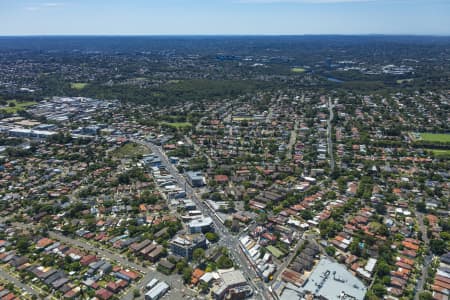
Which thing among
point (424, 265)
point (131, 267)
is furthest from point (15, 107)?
point (424, 265)

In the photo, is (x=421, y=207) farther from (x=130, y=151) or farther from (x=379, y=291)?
(x=130, y=151)

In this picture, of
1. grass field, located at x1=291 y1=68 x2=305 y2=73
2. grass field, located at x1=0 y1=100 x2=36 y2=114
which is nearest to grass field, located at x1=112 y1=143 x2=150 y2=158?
grass field, located at x1=0 y1=100 x2=36 y2=114

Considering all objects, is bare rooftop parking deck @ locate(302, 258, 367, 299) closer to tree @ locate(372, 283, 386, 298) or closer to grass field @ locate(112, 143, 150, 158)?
tree @ locate(372, 283, 386, 298)

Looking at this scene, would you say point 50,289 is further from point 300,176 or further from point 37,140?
point 37,140

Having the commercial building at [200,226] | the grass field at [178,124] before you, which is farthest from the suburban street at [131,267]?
the grass field at [178,124]

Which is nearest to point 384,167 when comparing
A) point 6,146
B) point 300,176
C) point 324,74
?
point 300,176

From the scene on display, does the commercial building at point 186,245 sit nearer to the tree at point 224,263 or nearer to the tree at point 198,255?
the tree at point 198,255
